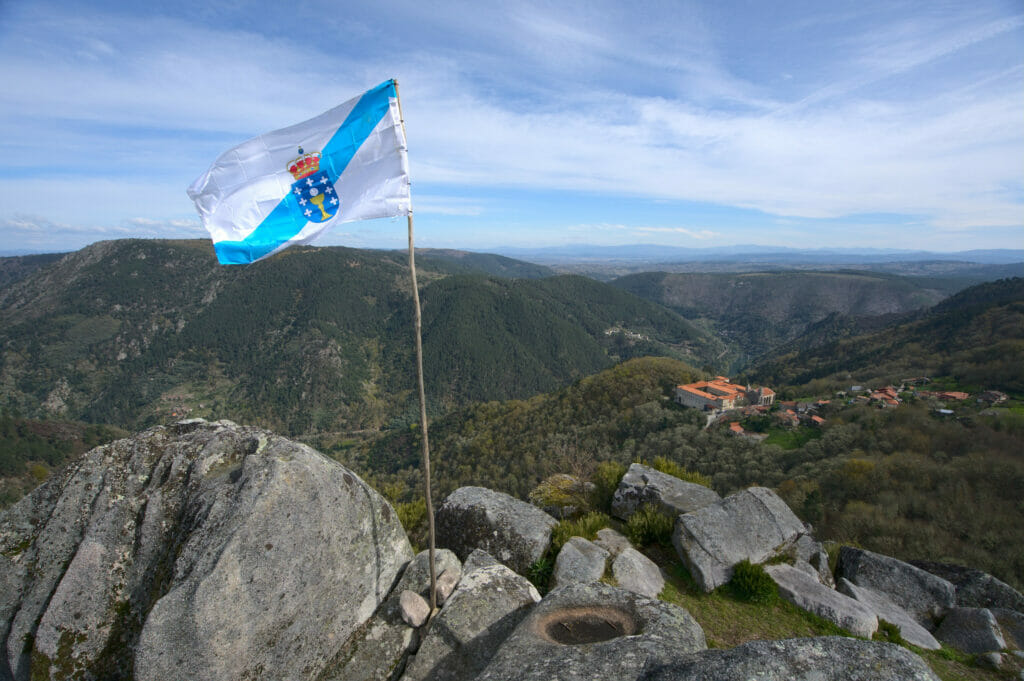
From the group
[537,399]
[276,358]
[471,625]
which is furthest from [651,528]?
[276,358]

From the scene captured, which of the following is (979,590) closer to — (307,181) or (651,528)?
(651,528)

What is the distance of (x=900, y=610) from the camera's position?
896cm

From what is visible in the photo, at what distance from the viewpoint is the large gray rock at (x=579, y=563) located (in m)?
8.07

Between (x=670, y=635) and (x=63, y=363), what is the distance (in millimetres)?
233561

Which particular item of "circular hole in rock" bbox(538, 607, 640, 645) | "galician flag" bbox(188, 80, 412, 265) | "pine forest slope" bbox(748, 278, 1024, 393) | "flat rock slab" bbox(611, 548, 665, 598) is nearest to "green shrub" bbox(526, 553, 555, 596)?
"flat rock slab" bbox(611, 548, 665, 598)

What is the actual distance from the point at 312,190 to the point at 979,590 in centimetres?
1601

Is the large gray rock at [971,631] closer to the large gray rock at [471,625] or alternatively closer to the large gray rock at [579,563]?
the large gray rock at [579,563]

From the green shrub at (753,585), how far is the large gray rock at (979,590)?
4718mm

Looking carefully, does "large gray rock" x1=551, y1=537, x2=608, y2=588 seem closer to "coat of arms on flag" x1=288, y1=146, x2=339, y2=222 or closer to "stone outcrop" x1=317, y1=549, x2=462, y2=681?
"stone outcrop" x1=317, y1=549, x2=462, y2=681

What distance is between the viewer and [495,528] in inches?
369

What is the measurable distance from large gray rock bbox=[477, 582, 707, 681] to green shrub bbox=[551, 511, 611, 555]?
2895mm

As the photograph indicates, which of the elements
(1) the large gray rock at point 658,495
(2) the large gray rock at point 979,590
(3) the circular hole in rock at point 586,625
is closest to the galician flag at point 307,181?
(3) the circular hole in rock at point 586,625

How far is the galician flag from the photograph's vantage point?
257 inches

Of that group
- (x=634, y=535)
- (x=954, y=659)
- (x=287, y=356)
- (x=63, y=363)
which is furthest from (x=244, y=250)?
(x=63, y=363)
